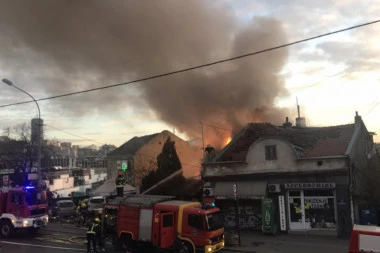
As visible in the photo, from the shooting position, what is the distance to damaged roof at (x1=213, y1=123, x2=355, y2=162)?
2105cm

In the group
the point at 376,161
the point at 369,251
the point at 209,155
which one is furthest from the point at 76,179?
the point at 369,251

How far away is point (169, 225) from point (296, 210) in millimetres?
8519

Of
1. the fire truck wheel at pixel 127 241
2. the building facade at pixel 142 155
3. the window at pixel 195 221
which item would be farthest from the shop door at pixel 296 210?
the building facade at pixel 142 155

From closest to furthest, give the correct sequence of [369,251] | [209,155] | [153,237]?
1. [369,251]
2. [153,237]
3. [209,155]

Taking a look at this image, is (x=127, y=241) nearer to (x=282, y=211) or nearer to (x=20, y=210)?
(x=20, y=210)

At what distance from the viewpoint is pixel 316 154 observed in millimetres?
20703

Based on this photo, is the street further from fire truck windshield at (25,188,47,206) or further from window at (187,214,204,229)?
window at (187,214,204,229)

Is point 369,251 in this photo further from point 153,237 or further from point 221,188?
point 221,188

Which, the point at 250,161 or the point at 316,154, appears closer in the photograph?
the point at 316,154

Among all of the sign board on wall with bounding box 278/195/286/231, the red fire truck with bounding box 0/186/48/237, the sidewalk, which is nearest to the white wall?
the sign board on wall with bounding box 278/195/286/231

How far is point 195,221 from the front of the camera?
1520 centimetres

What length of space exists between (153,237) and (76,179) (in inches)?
2447

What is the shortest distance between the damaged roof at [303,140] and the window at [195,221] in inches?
330

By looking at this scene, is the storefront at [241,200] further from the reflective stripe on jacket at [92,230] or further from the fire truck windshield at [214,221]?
the reflective stripe on jacket at [92,230]
